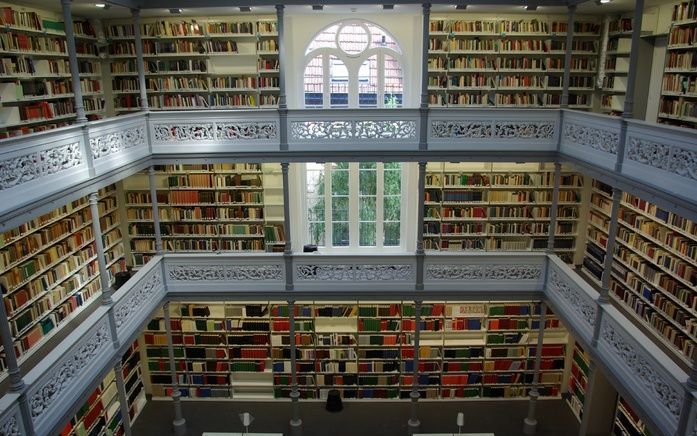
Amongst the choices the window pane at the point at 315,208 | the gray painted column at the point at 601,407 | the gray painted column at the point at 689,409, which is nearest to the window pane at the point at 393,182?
the window pane at the point at 315,208

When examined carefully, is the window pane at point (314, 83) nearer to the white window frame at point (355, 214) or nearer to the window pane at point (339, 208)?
the white window frame at point (355, 214)

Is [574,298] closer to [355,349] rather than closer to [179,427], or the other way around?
[355,349]

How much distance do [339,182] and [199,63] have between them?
10.8 feet

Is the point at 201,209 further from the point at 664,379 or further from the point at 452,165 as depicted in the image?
the point at 664,379

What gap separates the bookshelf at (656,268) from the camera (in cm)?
695

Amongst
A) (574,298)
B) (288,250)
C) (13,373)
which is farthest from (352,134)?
(13,373)

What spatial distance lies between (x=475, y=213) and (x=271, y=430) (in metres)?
5.23

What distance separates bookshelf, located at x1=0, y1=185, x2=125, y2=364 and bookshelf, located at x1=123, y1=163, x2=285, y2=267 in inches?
28.4

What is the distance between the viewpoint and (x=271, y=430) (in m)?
9.09

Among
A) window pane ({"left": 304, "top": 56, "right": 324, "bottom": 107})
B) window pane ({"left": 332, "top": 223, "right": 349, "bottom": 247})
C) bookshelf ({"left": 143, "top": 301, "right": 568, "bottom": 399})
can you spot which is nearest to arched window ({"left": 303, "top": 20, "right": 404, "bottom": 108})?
window pane ({"left": 304, "top": 56, "right": 324, "bottom": 107})

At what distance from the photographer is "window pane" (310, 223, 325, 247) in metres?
10.3

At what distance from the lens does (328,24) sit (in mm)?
9453

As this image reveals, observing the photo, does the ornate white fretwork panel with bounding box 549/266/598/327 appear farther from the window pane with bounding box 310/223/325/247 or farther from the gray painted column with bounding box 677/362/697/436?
the window pane with bounding box 310/223/325/247

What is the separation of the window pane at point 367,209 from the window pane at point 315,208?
743 mm
